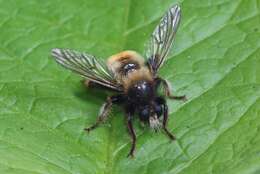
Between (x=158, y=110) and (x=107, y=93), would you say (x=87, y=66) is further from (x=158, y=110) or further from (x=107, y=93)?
(x=158, y=110)

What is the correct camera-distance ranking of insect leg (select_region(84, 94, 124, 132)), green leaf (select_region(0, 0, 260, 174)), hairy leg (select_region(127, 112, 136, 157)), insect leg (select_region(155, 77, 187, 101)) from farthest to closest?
insect leg (select_region(155, 77, 187, 101))
insect leg (select_region(84, 94, 124, 132))
hairy leg (select_region(127, 112, 136, 157))
green leaf (select_region(0, 0, 260, 174))

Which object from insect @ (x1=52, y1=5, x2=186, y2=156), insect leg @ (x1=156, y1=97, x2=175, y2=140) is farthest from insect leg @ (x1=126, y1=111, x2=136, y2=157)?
insect leg @ (x1=156, y1=97, x2=175, y2=140)

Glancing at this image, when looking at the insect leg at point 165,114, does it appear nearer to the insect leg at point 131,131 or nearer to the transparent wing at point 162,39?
the insect leg at point 131,131

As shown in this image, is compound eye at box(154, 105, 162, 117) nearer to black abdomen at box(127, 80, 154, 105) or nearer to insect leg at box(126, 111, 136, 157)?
black abdomen at box(127, 80, 154, 105)

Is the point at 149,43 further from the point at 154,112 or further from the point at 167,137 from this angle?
the point at 167,137

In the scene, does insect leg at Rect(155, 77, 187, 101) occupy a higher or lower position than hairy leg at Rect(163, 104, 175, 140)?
higher

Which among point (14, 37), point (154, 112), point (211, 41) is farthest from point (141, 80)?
point (14, 37)
